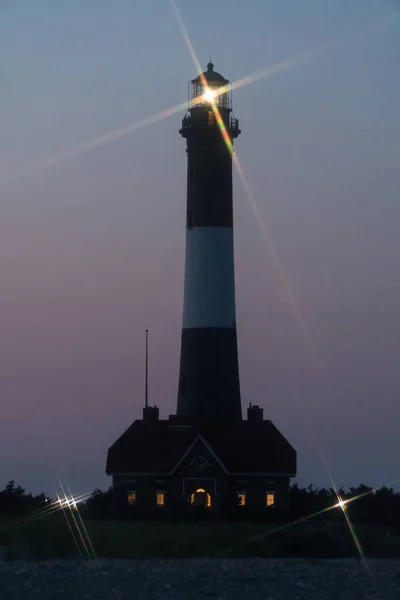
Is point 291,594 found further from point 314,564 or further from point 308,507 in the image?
point 308,507

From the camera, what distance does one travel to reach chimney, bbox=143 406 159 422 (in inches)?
2012

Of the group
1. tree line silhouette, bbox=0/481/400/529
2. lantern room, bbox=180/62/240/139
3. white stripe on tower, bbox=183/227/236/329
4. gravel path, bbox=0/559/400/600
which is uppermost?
lantern room, bbox=180/62/240/139

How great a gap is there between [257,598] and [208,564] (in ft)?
12.3

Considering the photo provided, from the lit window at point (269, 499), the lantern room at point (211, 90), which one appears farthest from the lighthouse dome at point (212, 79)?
the lit window at point (269, 499)

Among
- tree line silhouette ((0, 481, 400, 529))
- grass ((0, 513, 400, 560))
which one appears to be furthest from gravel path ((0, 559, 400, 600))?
tree line silhouette ((0, 481, 400, 529))

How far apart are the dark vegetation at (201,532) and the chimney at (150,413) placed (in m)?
4.62

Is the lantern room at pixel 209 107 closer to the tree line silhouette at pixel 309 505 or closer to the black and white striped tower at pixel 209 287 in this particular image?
the black and white striped tower at pixel 209 287

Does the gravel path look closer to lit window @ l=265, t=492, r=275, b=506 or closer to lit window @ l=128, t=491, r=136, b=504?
lit window @ l=265, t=492, r=275, b=506

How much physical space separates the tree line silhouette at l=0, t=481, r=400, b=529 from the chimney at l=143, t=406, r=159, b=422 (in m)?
2.93

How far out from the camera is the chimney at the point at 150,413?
51094 millimetres

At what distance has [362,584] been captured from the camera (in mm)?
26594

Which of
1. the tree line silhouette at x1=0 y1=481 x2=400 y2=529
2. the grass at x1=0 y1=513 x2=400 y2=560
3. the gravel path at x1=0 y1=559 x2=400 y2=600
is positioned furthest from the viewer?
the tree line silhouette at x1=0 y1=481 x2=400 y2=529

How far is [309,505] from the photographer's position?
158 feet

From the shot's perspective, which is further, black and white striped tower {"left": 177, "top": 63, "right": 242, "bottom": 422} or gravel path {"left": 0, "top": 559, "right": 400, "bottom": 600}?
black and white striped tower {"left": 177, "top": 63, "right": 242, "bottom": 422}
